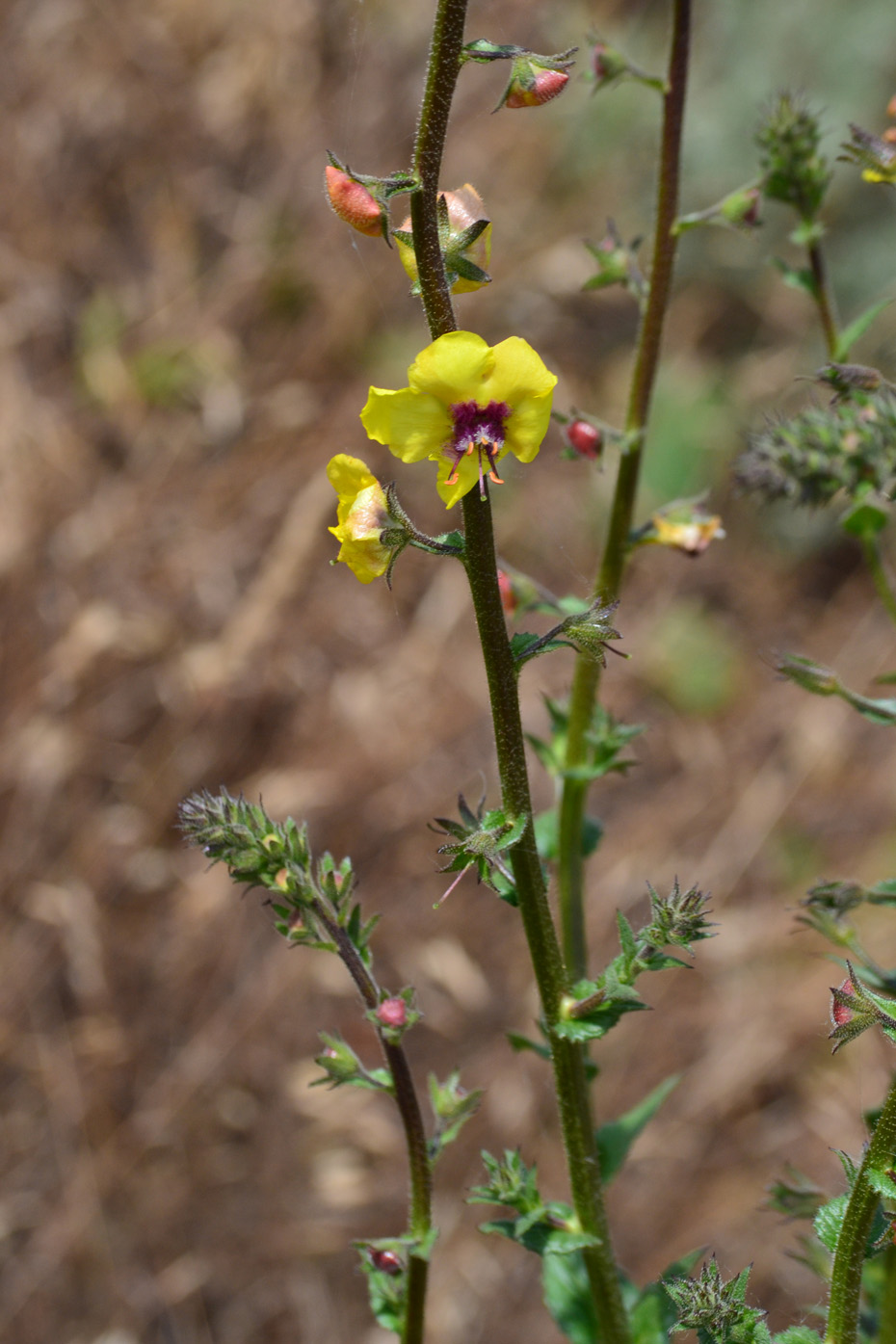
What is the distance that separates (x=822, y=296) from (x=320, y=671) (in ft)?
10.2

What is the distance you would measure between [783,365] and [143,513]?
289 centimetres

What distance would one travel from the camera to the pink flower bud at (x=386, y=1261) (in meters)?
1.30

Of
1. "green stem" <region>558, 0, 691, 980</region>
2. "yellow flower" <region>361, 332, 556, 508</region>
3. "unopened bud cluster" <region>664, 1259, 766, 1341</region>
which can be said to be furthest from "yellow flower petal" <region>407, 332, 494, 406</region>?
"unopened bud cluster" <region>664, 1259, 766, 1341</region>

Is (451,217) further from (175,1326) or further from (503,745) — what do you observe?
(175,1326)

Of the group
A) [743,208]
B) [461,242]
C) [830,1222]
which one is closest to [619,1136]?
[830,1222]

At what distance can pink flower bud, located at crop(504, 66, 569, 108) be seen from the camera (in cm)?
104

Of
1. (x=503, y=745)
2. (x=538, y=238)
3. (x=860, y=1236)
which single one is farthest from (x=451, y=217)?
(x=538, y=238)

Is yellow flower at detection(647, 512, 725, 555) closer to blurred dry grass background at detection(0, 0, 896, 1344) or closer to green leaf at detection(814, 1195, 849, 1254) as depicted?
green leaf at detection(814, 1195, 849, 1254)

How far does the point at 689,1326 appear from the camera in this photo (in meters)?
1.01

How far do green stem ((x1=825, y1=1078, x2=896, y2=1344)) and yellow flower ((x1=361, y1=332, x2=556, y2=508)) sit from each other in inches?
26.2

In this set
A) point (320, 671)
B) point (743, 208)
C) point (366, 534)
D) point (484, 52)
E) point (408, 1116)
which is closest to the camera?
point (484, 52)

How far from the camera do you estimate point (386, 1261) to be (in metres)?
1.31

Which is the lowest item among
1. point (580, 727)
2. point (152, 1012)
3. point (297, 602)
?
point (580, 727)

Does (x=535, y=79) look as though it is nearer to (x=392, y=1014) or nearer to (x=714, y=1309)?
(x=392, y=1014)
